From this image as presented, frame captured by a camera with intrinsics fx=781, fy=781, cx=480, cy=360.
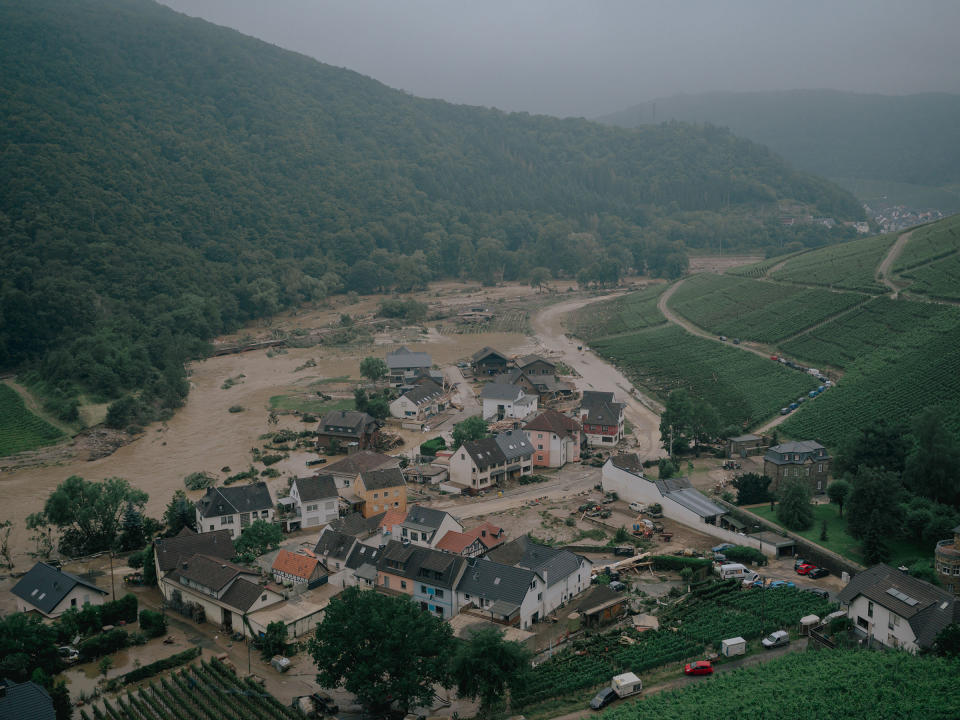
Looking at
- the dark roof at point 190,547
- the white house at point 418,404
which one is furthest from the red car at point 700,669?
the white house at point 418,404

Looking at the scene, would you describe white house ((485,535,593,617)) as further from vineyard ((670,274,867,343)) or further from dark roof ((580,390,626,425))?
vineyard ((670,274,867,343))

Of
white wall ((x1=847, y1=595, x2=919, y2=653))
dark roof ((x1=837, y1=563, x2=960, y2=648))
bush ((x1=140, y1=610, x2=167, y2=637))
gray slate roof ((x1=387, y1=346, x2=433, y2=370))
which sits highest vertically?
dark roof ((x1=837, y1=563, x2=960, y2=648))

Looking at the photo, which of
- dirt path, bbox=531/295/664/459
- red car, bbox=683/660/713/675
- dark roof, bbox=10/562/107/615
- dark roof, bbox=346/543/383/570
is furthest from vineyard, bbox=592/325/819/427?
dark roof, bbox=10/562/107/615

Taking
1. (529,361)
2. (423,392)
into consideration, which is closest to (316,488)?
(423,392)

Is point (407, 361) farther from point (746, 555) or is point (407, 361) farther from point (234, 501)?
point (746, 555)

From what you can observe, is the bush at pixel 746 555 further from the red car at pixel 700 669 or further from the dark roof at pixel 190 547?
the dark roof at pixel 190 547
